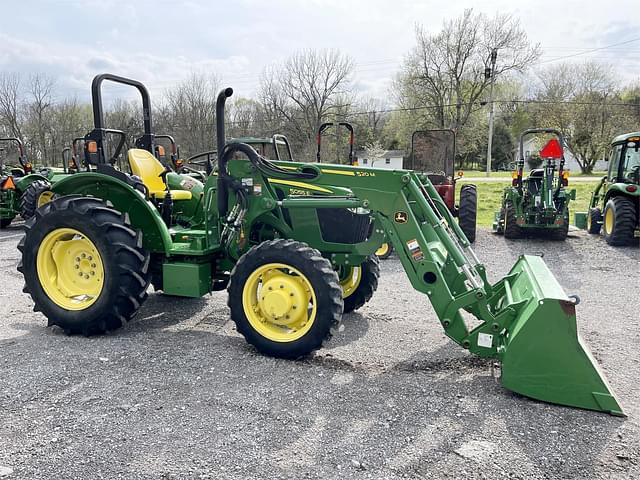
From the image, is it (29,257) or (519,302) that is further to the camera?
(29,257)

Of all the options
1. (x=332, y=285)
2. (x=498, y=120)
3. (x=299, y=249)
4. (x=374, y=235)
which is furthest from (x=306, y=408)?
(x=498, y=120)

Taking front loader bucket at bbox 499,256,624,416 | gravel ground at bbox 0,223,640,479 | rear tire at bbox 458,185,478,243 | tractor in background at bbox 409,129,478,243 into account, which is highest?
A: tractor in background at bbox 409,129,478,243

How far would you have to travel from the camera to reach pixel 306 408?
322 cm

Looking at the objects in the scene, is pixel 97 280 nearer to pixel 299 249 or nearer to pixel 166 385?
pixel 166 385

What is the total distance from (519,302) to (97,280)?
143 inches

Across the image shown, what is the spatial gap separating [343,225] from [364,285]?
3.01ft

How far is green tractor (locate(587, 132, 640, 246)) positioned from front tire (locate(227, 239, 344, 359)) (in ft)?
27.0

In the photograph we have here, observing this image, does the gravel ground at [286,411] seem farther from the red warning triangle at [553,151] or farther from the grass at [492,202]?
the grass at [492,202]

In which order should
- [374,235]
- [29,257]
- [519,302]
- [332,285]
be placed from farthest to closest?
[29,257]
[374,235]
[332,285]
[519,302]

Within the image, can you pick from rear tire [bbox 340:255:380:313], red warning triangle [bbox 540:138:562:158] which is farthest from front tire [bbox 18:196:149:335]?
red warning triangle [bbox 540:138:562:158]

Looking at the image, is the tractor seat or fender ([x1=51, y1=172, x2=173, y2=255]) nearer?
fender ([x1=51, y1=172, x2=173, y2=255])

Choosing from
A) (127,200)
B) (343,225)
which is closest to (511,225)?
(343,225)

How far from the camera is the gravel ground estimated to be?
104 inches

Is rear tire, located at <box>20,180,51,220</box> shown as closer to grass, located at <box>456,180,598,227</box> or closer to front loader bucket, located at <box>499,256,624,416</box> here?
grass, located at <box>456,180,598,227</box>
